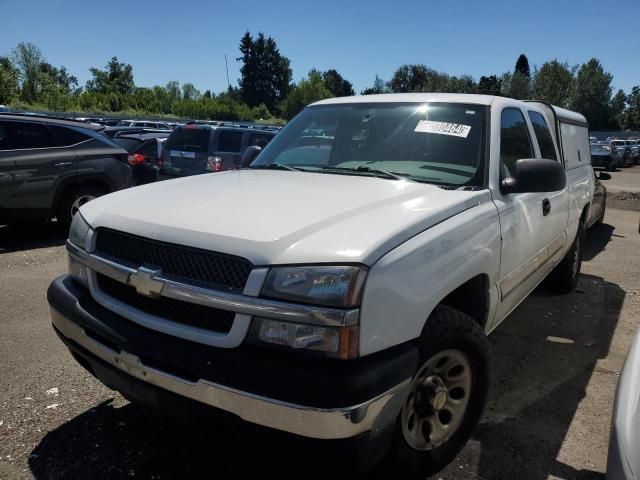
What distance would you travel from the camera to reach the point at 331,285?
1826 mm

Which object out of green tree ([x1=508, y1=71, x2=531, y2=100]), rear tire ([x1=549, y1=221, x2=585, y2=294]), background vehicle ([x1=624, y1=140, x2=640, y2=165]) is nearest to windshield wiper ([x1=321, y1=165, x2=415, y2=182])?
rear tire ([x1=549, y1=221, x2=585, y2=294])

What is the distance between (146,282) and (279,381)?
28.8 inches

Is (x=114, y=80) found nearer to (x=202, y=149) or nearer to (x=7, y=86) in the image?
(x=7, y=86)

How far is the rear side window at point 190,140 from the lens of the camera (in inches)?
378

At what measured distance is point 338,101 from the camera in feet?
13.1

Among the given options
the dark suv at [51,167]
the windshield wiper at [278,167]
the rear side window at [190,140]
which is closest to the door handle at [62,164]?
the dark suv at [51,167]

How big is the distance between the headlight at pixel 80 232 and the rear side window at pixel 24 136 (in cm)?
520

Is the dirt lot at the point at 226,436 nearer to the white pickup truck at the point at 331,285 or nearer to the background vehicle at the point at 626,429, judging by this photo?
the white pickup truck at the point at 331,285

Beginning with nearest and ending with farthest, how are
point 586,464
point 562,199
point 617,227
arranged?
1. point 586,464
2. point 562,199
3. point 617,227

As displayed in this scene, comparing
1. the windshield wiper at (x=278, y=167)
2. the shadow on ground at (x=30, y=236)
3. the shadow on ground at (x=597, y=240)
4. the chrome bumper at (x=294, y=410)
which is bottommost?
the shadow on ground at (x=597, y=240)

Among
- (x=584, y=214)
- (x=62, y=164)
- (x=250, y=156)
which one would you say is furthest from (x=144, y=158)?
(x=584, y=214)

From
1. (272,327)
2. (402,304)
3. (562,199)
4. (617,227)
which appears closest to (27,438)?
(272,327)

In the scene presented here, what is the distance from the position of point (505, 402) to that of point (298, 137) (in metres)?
2.28

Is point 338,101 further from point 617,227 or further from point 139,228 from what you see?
point 617,227
